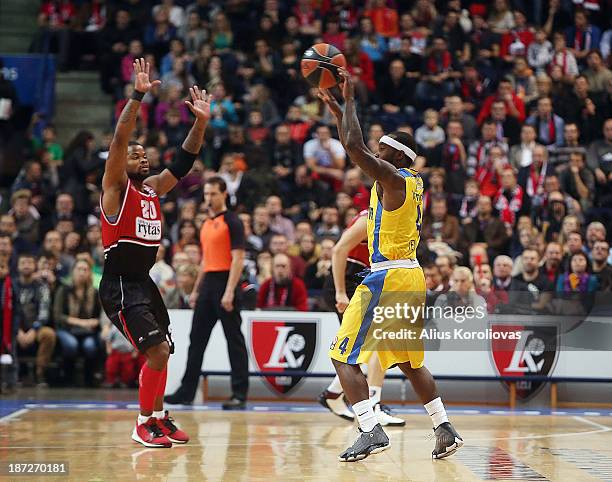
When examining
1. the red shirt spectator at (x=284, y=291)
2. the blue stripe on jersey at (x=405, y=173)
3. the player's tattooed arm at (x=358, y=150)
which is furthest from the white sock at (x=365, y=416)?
the red shirt spectator at (x=284, y=291)

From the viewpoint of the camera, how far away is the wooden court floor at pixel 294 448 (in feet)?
24.4

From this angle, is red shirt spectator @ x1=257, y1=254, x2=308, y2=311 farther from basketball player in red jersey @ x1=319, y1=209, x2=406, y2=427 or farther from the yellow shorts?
the yellow shorts

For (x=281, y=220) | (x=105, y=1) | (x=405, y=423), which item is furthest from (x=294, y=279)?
(x=105, y=1)

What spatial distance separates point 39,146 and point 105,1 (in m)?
3.97

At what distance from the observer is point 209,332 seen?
11.8 meters

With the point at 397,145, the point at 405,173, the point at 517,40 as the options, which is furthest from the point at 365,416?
the point at 517,40

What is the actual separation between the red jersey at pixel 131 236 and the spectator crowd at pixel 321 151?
4359 mm

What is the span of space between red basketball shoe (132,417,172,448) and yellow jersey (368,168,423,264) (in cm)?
231

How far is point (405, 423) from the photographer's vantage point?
10555 millimetres

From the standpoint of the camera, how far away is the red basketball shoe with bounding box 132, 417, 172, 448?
28.9 feet

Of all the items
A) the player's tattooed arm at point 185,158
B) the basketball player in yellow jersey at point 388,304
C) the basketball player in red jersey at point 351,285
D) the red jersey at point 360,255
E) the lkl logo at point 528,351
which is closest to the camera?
the basketball player in yellow jersey at point 388,304

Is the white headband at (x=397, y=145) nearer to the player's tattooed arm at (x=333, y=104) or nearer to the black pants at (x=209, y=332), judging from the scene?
the player's tattooed arm at (x=333, y=104)

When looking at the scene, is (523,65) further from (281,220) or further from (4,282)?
(4,282)

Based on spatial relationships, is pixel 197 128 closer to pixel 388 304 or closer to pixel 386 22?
pixel 388 304
